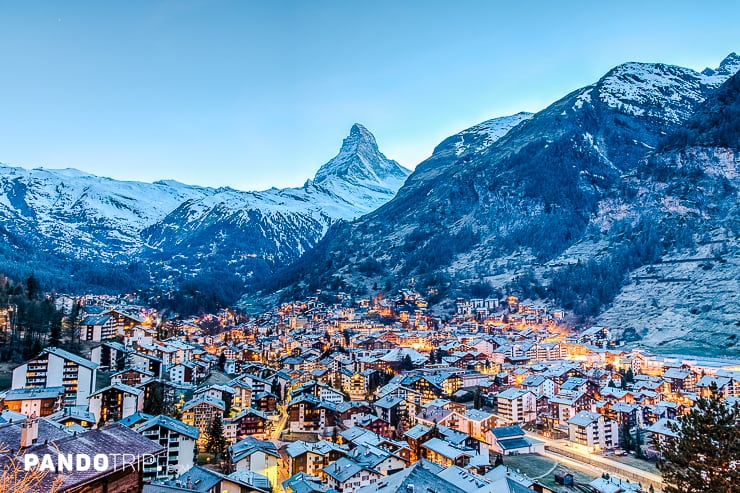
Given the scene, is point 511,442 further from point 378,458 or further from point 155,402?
point 155,402

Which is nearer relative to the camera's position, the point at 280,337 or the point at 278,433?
the point at 278,433

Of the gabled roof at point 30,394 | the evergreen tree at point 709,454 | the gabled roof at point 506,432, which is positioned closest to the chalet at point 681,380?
the gabled roof at point 506,432

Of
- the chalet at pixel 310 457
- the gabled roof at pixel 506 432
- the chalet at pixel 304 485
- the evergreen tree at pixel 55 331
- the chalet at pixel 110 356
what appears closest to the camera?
the chalet at pixel 304 485

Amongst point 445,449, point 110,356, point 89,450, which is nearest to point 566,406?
point 445,449

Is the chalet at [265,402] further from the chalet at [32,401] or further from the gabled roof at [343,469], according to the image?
the gabled roof at [343,469]

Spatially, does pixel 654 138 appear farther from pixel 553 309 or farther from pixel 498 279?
pixel 553 309

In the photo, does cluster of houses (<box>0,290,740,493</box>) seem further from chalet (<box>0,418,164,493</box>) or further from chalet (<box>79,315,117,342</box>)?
chalet (<box>79,315,117,342</box>)

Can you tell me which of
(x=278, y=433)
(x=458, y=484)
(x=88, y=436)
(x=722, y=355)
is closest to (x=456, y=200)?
(x=722, y=355)
